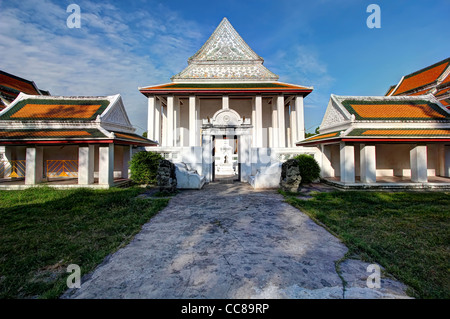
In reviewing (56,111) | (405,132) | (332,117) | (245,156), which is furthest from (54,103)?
(405,132)

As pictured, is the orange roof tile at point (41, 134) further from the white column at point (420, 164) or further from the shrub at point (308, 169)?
the white column at point (420, 164)

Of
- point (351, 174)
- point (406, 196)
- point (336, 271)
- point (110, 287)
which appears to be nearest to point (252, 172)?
point (351, 174)

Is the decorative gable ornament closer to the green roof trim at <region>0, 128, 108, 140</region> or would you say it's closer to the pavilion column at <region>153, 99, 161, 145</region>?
the pavilion column at <region>153, 99, 161, 145</region>

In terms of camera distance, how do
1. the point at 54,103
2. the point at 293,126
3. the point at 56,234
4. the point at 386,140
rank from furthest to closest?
the point at 293,126 < the point at 54,103 < the point at 386,140 < the point at 56,234

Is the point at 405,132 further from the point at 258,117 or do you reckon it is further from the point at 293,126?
the point at 258,117

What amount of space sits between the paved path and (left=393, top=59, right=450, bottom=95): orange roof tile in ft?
65.6

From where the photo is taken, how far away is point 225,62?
1883 cm

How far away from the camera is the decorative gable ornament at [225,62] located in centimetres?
1823

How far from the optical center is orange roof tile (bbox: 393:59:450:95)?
52.7ft

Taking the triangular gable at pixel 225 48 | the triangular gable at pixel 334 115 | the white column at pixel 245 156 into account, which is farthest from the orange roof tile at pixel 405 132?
the triangular gable at pixel 225 48

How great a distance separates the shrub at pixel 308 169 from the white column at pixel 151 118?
11.6 meters

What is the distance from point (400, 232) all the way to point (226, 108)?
976 centimetres

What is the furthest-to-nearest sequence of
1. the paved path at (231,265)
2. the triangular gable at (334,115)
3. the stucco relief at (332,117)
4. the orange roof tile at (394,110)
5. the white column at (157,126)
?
the white column at (157,126) → the stucco relief at (332,117) → the triangular gable at (334,115) → the orange roof tile at (394,110) → the paved path at (231,265)
